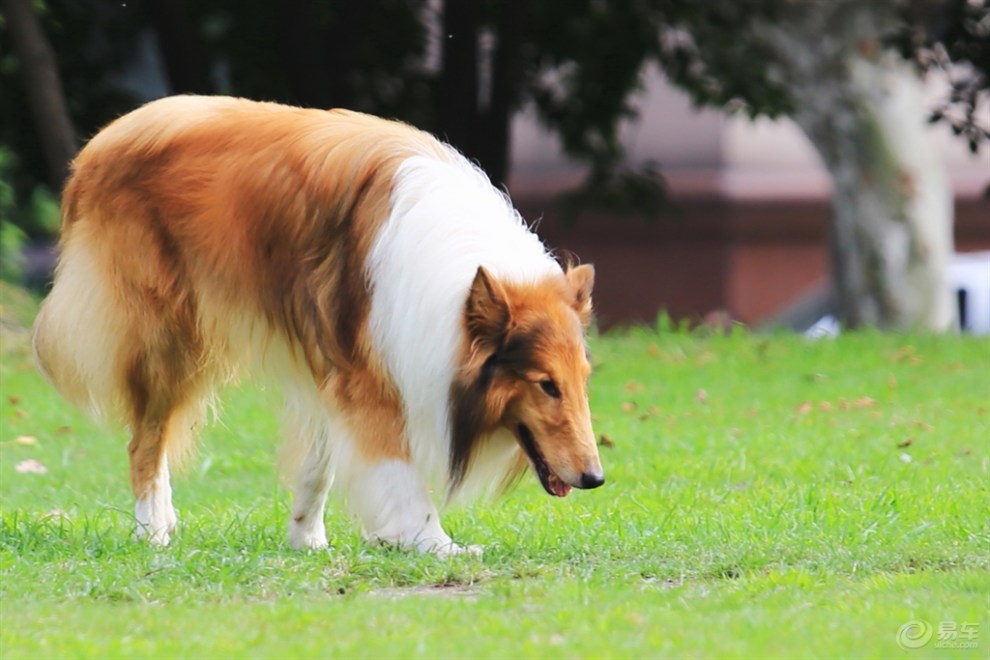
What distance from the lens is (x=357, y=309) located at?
6.65 meters

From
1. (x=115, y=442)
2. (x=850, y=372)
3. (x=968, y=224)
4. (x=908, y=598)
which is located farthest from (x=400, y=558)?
(x=968, y=224)

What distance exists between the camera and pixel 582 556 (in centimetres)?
655

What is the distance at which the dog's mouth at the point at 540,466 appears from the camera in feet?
21.1

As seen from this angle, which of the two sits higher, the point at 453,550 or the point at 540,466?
the point at 540,466

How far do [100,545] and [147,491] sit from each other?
0.62 metres

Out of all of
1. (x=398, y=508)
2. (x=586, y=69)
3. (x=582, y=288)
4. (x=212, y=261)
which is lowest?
(x=586, y=69)

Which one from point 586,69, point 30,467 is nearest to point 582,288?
point 30,467

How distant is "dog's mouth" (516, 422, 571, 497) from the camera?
6.43 metres

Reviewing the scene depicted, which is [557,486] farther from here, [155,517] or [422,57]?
[422,57]

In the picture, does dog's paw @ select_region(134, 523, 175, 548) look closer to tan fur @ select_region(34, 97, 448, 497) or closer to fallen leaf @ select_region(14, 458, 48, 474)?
tan fur @ select_region(34, 97, 448, 497)

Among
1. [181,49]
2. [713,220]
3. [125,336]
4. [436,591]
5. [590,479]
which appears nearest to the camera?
[436,591]

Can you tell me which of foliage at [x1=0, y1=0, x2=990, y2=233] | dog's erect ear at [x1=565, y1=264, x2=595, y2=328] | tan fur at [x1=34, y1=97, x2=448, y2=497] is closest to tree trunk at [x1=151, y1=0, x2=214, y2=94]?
foliage at [x1=0, y1=0, x2=990, y2=233]

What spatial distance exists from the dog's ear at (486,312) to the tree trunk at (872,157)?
375 inches

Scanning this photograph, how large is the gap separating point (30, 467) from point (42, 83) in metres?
5.04
